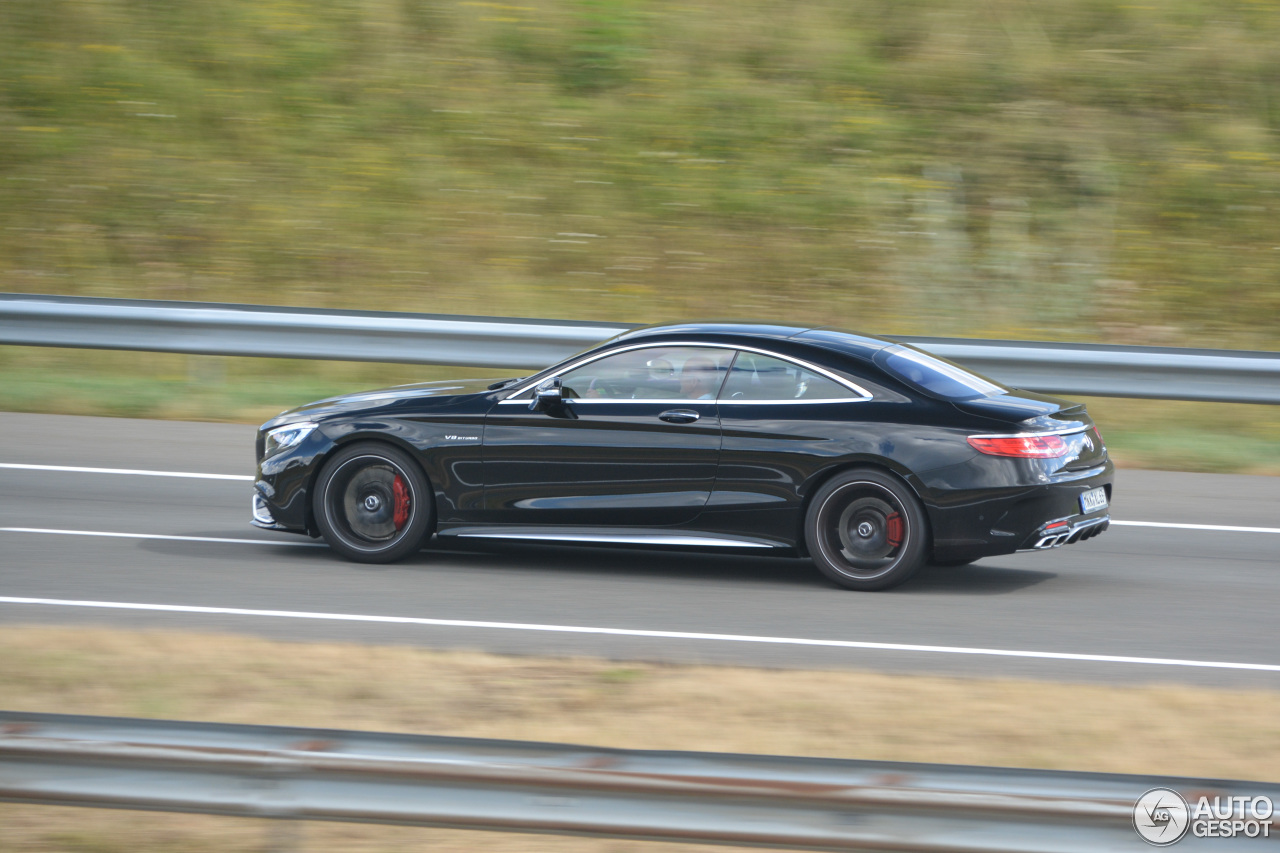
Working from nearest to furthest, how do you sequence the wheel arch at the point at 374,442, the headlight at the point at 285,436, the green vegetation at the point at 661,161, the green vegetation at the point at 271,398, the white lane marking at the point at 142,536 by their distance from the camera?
the wheel arch at the point at 374,442, the headlight at the point at 285,436, the white lane marking at the point at 142,536, the green vegetation at the point at 271,398, the green vegetation at the point at 661,161

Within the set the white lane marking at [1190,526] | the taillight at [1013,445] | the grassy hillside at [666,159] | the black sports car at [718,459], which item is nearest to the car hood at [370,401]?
the black sports car at [718,459]

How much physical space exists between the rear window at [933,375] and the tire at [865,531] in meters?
0.56

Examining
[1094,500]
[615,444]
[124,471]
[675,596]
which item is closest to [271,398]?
[124,471]

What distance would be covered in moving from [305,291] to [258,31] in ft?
17.6

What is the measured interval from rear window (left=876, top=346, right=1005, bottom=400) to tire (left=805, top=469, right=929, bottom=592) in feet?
1.82

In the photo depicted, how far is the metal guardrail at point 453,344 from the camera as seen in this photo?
39.1 feet

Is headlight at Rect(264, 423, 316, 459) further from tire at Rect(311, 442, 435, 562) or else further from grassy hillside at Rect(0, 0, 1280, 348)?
grassy hillside at Rect(0, 0, 1280, 348)

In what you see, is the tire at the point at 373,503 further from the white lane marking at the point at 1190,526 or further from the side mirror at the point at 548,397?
the white lane marking at the point at 1190,526

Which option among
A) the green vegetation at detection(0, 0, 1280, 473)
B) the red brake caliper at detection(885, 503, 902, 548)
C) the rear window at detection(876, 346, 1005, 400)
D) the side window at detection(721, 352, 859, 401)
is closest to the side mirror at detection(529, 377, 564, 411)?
the side window at detection(721, 352, 859, 401)

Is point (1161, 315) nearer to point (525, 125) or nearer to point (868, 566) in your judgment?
point (525, 125)

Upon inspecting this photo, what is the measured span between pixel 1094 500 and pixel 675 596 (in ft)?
7.40

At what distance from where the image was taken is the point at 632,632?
6.94m

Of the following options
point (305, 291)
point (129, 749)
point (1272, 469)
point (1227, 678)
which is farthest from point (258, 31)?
point (129, 749)

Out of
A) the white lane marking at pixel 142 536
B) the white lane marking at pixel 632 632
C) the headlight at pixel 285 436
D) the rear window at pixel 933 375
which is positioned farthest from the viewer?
the white lane marking at pixel 142 536
